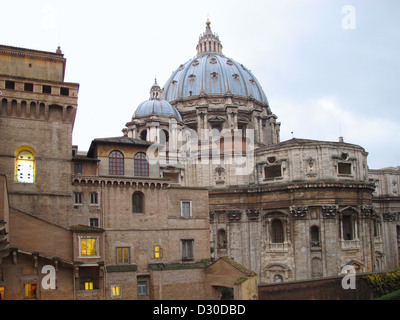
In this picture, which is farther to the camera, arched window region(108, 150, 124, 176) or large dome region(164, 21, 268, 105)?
large dome region(164, 21, 268, 105)

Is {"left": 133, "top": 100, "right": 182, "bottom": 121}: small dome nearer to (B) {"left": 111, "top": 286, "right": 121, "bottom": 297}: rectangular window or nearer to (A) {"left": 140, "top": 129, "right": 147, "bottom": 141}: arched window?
(A) {"left": 140, "top": 129, "right": 147, "bottom": 141}: arched window

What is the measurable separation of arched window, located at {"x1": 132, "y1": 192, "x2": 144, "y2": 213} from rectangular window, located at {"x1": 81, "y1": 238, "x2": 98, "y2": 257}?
4666mm

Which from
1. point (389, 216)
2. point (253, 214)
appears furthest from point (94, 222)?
point (389, 216)

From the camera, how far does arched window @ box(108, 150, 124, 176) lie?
38.0 m

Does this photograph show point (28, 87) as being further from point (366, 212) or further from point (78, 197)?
point (366, 212)

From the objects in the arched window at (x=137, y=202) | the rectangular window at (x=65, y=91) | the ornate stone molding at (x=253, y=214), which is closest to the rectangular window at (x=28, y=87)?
the rectangular window at (x=65, y=91)

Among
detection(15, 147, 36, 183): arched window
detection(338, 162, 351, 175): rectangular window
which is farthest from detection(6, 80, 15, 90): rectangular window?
detection(338, 162, 351, 175): rectangular window

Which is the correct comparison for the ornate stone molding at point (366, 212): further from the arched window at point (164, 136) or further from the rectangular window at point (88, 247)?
the rectangular window at point (88, 247)

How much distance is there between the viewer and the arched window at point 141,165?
39.0 m

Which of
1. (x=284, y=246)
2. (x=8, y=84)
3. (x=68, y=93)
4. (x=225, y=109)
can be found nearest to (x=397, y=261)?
(x=284, y=246)

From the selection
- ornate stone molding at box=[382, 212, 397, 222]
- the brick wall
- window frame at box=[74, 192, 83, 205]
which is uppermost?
ornate stone molding at box=[382, 212, 397, 222]

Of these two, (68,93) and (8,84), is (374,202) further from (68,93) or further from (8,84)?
(8,84)

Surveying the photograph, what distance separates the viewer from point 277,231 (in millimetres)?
54906

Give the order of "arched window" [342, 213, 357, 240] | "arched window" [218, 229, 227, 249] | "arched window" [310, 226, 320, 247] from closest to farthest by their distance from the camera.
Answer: "arched window" [310, 226, 320, 247], "arched window" [342, 213, 357, 240], "arched window" [218, 229, 227, 249]
